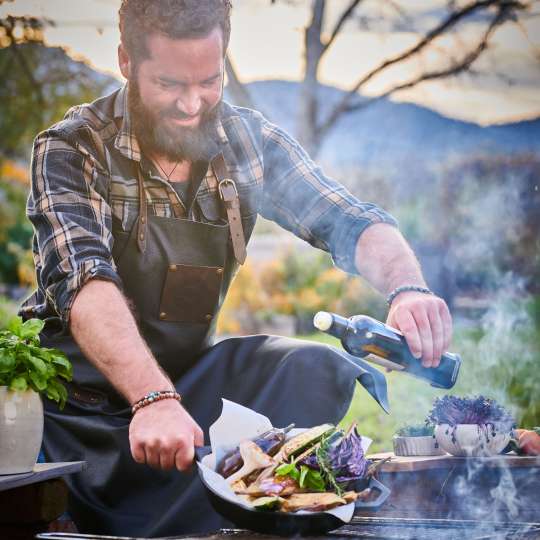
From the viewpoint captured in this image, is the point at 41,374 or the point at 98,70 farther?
the point at 98,70

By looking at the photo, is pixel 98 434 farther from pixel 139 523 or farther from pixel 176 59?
pixel 176 59

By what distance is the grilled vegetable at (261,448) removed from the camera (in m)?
1.81

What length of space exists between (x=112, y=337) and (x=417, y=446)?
1062 millimetres

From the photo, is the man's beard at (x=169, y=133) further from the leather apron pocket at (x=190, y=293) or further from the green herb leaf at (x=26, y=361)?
the green herb leaf at (x=26, y=361)

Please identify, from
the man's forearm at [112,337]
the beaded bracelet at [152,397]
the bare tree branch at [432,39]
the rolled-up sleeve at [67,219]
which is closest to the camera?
the beaded bracelet at [152,397]

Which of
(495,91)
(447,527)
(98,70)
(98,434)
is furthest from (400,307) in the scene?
(98,70)

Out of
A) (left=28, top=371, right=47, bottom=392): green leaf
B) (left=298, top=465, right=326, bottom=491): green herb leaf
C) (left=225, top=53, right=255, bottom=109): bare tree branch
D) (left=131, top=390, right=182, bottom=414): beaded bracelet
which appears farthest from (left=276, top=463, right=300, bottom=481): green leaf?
(left=225, top=53, right=255, bottom=109): bare tree branch

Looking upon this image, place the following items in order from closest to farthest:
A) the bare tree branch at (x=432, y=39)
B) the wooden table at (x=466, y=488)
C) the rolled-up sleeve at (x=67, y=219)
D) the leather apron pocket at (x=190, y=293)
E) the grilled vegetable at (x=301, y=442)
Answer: the grilled vegetable at (x=301, y=442), the rolled-up sleeve at (x=67, y=219), the wooden table at (x=466, y=488), the leather apron pocket at (x=190, y=293), the bare tree branch at (x=432, y=39)

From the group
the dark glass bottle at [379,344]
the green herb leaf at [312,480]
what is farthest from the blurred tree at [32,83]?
the green herb leaf at [312,480]

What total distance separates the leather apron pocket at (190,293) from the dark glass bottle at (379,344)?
57cm

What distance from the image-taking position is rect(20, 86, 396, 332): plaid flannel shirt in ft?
7.32

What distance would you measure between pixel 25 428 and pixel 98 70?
1718 millimetres

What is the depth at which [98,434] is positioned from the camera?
2.32 metres

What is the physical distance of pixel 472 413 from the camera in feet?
8.35
